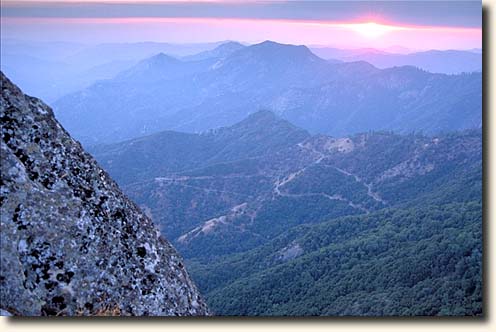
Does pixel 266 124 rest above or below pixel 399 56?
below

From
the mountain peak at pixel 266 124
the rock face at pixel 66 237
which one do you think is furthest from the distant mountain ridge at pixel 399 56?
the mountain peak at pixel 266 124

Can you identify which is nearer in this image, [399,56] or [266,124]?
[399,56]

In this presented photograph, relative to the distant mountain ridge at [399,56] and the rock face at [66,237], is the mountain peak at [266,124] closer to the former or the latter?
the distant mountain ridge at [399,56]

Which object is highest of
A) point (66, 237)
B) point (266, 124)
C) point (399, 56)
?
point (399, 56)

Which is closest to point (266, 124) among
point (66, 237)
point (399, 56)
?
point (399, 56)

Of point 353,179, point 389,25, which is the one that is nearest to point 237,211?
point 353,179

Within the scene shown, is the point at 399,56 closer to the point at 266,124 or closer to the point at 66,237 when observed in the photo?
the point at 66,237

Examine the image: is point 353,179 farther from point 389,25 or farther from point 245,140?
point 389,25

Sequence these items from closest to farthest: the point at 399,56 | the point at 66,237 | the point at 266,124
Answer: the point at 66,237, the point at 399,56, the point at 266,124

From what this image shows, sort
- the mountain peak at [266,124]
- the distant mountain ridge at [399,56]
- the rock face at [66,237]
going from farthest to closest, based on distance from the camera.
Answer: the mountain peak at [266,124], the distant mountain ridge at [399,56], the rock face at [66,237]
